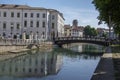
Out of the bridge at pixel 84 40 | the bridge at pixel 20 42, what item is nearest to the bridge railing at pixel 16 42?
the bridge at pixel 20 42

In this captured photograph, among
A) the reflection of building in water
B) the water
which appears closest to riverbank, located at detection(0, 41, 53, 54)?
the water

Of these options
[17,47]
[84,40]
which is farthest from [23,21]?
[17,47]

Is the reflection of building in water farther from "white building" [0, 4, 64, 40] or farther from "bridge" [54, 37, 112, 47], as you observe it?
"white building" [0, 4, 64, 40]

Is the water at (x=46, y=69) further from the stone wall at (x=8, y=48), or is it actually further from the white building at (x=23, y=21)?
the white building at (x=23, y=21)

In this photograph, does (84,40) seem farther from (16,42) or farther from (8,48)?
→ (8,48)

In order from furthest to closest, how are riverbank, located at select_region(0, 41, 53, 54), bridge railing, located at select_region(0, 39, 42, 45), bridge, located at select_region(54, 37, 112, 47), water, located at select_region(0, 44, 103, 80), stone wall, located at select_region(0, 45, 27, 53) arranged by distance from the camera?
bridge, located at select_region(54, 37, 112, 47) → bridge railing, located at select_region(0, 39, 42, 45) → riverbank, located at select_region(0, 41, 53, 54) → stone wall, located at select_region(0, 45, 27, 53) → water, located at select_region(0, 44, 103, 80)

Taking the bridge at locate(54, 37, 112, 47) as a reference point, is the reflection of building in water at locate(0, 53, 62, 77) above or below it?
below

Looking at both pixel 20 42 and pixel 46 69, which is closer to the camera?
pixel 46 69

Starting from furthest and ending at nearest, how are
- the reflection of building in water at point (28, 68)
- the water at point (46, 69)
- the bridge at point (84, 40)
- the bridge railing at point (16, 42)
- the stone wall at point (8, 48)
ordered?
the bridge at point (84, 40) < the bridge railing at point (16, 42) < the stone wall at point (8, 48) < the reflection of building in water at point (28, 68) < the water at point (46, 69)

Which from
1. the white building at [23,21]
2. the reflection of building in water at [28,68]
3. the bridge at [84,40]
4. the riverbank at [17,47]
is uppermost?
the white building at [23,21]

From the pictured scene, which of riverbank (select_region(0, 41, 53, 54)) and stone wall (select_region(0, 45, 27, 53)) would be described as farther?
riverbank (select_region(0, 41, 53, 54))

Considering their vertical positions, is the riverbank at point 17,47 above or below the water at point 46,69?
above

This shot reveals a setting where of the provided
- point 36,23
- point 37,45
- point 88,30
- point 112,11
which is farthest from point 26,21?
point 88,30

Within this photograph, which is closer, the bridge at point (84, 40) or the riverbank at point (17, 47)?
the riverbank at point (17, 47)
